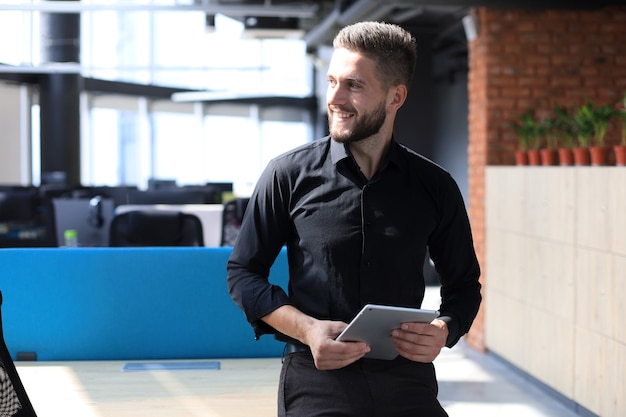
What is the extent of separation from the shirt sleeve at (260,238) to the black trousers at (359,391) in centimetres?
14

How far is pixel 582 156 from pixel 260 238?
4088mm

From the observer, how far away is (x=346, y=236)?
2.13 meters

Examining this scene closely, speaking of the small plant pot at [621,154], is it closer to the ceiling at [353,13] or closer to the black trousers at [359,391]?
the ceiling at [353,13]

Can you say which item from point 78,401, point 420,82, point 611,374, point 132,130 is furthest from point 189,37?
point 78,401

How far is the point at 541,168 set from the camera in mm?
6289

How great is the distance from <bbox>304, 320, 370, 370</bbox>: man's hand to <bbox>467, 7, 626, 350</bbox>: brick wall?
5.88 m

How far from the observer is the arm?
6.45 ft

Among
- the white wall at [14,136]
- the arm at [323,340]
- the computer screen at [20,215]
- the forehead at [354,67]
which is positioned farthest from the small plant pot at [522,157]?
the white wall at [14,136]

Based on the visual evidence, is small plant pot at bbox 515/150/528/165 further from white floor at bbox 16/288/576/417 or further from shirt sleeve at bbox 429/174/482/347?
shirt sleeve at bbox 429/174/482/347

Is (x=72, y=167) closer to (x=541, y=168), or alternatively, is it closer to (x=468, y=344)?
(x=468, y=344)

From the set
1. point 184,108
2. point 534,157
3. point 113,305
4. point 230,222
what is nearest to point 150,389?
point 113,305

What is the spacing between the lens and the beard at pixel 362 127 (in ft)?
6.81

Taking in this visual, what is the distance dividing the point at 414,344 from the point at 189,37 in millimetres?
17905

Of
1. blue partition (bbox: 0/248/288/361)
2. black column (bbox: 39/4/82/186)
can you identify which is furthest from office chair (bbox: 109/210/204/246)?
black column (bbox: 39/4/82/186)
